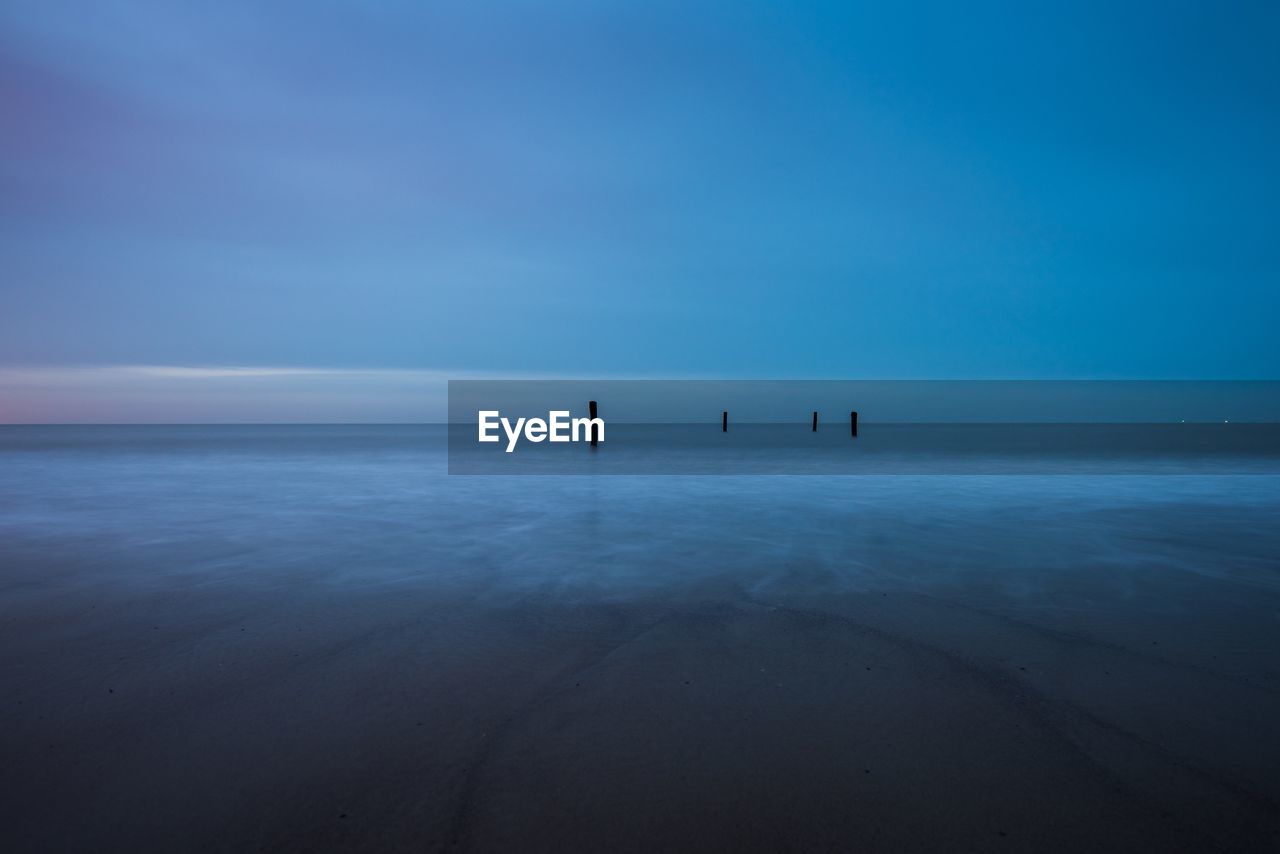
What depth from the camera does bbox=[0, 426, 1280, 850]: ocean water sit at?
352 centimetres

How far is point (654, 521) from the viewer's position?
13.0m

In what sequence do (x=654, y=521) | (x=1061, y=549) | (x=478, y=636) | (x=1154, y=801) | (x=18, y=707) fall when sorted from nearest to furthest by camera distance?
(x=1154, y=801) → (x=18, y=707) → (x=478, y=636) → (x=1061, y=549) → (x=654, y=521)

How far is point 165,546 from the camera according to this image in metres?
10.6

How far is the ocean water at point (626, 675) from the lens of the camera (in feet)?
11.6

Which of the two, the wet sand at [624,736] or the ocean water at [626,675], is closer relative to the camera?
the wet sand at [624,736]

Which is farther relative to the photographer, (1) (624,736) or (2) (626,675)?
(2) (626,675)

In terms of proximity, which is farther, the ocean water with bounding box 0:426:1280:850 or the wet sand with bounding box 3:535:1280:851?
the ocean water with bounding box 0:426:1280:850

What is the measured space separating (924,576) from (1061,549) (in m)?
3.22

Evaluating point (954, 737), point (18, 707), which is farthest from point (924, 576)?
point (18, 707)

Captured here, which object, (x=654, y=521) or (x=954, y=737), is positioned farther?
(x=654, y=521)

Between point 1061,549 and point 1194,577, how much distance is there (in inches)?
70.9

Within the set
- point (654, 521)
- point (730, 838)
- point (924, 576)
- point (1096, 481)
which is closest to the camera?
point (730, 838)

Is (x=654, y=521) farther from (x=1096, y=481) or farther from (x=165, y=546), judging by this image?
(x=1096, y=481)

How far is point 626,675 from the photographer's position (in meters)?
5.25
